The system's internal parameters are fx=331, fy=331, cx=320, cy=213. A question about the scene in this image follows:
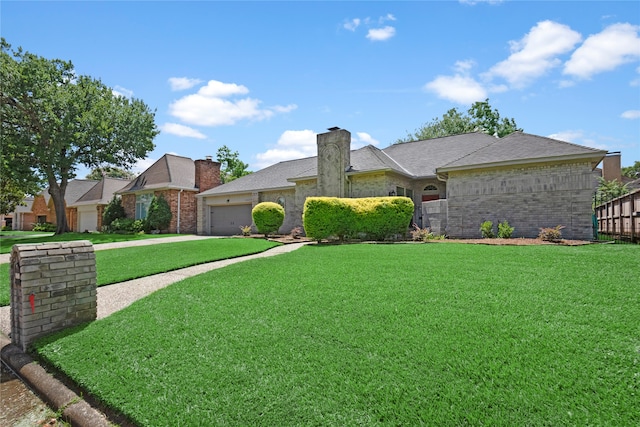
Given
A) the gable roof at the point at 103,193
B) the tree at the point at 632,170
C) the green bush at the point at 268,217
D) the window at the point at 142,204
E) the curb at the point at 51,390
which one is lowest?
the curb at the point at 51,390

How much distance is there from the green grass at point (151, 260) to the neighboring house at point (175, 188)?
11317mm

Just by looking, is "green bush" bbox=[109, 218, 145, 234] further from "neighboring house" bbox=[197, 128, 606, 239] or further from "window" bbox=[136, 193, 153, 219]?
"neighboring house" bbox=[197, 128, 606, 239]

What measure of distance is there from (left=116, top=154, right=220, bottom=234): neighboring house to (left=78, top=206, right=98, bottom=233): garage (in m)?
5.86

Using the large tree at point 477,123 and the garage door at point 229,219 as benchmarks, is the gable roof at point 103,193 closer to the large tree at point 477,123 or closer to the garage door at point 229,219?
the garage door at point 229,219

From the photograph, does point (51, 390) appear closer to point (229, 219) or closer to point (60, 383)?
point (60, 383)

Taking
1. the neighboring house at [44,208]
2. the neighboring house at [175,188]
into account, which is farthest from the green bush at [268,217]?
the neighboring house at [44,208]

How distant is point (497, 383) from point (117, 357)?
3692mm

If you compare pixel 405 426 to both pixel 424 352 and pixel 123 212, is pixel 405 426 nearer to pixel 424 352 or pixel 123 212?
pixel 424 352

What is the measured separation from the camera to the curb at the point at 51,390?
9.13ft

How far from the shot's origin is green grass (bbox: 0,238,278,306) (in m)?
7.61

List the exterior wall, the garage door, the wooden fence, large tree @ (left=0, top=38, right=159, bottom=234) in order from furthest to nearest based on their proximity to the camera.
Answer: the garage door < large tree @ (left=0, top=38, right=159, bottom=234) < the exterior wall < the wooden fence

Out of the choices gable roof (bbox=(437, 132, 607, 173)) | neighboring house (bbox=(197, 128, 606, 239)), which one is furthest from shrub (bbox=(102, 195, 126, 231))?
gable roof (bbox=(437, 132, 607, 173))

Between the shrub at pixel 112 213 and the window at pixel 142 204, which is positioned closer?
the window at pixel 142 204

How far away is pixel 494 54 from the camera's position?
9586 millimetres
